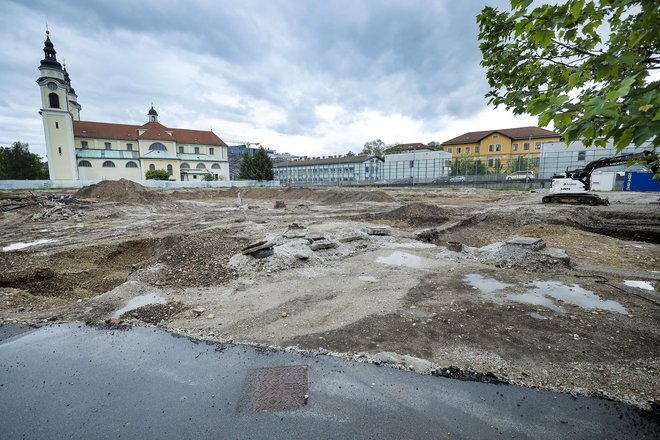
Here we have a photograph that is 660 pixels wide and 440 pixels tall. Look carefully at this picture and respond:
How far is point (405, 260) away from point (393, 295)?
8.57ft

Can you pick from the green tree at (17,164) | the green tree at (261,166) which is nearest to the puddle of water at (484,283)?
the green tree at (261,166)

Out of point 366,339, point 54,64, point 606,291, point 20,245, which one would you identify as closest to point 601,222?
Answer: point 606,291

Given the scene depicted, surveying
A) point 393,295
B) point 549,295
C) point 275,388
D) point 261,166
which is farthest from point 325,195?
point 261,166

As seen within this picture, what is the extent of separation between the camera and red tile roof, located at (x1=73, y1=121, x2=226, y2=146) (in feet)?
199

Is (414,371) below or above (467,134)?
below

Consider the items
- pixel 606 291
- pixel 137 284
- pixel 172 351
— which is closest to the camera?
pixel 172 351

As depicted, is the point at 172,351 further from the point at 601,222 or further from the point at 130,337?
the point at 601,222

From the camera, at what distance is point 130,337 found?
4.38 meters

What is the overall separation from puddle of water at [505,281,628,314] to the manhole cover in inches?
158

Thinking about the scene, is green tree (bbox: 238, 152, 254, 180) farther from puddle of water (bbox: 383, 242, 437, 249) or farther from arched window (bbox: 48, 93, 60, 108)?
puddle of water (bbox: 383, 242, 437, 249)

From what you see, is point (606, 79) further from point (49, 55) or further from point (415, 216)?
point (49, 55)

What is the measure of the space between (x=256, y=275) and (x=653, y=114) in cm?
678

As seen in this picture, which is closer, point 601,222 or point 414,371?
point 414,371

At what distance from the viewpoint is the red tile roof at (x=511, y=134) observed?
59400 millimetres
